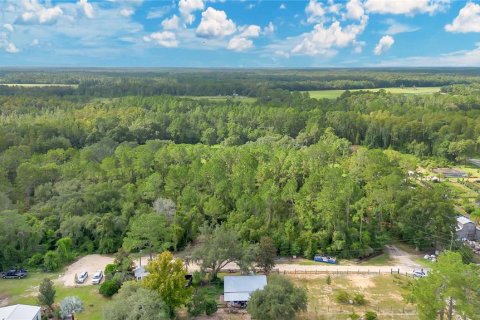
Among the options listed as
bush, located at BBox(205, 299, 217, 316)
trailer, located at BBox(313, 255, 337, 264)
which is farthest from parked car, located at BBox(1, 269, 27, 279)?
trailer, located at BBox(313, 255, 337, 264)

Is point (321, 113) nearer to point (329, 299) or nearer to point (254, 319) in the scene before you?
point (329, 299)

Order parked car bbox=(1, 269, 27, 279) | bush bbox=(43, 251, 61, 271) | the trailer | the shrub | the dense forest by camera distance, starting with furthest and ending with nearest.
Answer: the dense forest, the trailer, bush bbox=(43, 251, 61, 271), parked car bbox=(1, 269, 27, 279), the shrub

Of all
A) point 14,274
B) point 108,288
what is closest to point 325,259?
point 108,288

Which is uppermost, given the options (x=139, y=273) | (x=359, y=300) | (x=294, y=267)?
(x=139, y=273)

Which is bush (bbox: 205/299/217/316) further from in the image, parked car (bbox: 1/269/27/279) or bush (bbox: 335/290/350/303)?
parked car (bbox: 1/269/27/279)

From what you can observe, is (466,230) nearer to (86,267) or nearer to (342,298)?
(342,298)

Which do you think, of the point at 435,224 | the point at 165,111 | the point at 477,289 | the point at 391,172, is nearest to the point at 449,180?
the point at 391,172
